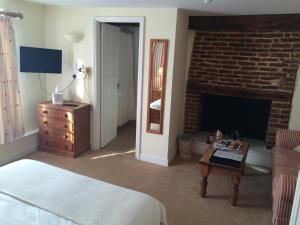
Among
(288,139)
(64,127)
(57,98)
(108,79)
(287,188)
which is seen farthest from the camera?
(108,79)

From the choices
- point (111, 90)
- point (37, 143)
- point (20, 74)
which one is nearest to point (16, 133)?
point (37, 143)

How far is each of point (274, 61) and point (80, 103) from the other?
289 cm

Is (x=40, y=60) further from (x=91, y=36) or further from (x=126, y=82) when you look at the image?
(x=126, y=82)

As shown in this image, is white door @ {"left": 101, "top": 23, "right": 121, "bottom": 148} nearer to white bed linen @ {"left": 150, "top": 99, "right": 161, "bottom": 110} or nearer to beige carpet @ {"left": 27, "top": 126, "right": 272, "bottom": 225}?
beige carpet @ {"left": 27, "top": 126, "right": 272, "bottom": 225}

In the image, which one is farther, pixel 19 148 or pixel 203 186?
pixel 19 148

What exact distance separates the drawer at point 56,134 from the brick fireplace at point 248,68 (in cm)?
187

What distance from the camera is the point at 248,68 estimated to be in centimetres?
383

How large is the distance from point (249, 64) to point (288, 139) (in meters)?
1.20

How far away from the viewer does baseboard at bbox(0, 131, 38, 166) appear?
353 cm

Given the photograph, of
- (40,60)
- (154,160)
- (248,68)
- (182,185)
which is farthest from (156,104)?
(40,60)

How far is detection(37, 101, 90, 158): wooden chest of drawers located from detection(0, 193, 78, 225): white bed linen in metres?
2.04

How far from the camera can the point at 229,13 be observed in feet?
11.4

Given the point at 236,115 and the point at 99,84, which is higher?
the point at 99,84

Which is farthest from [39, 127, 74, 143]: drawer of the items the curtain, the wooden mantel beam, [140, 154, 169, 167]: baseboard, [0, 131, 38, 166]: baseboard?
the wooden mantel beam
